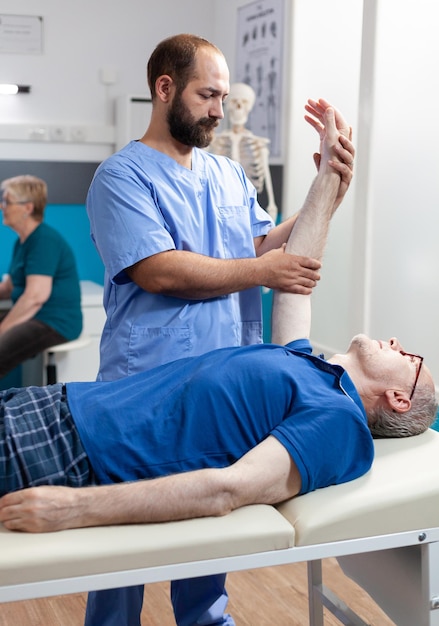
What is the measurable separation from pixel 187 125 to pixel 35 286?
1994 mm

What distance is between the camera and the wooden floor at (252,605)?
7.57 feet

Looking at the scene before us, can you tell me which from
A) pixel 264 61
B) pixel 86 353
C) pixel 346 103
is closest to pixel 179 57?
pixel 346 103

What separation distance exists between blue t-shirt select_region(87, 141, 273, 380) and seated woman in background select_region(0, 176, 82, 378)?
6.00 ft

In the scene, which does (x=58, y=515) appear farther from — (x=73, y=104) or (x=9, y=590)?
(x=73, y=104)

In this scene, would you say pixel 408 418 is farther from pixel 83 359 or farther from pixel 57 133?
pixel 57 133

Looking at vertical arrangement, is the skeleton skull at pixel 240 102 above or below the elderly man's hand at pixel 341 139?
above

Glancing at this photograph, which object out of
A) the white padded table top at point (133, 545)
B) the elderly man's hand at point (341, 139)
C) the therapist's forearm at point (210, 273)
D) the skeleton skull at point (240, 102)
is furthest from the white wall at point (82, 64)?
the white padded table top at point (133, 545)

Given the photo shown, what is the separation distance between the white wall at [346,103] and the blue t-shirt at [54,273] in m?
0.82

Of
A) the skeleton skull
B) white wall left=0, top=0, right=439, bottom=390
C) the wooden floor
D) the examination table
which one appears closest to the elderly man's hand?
the examination table

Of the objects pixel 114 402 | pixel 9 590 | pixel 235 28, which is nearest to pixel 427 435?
pixel 114 402

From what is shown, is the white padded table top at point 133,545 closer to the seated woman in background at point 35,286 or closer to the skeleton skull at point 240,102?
the seated woman in background at point 35,286

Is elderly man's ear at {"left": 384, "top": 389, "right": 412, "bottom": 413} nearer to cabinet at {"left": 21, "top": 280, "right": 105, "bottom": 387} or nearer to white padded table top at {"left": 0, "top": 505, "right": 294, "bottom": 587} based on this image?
white padded table top at {"left": 0, "top": 505, "right": 294, "bottom": 587}

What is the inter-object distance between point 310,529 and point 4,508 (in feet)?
1.61

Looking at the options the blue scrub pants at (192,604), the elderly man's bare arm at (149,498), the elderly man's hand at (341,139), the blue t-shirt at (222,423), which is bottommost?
the blue scrub pants at (192,604)
